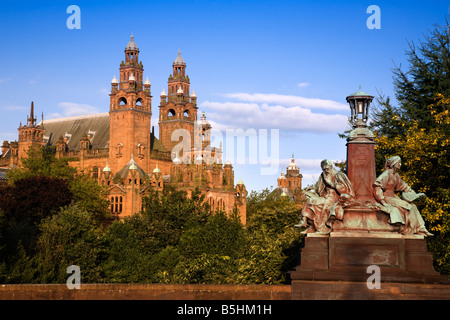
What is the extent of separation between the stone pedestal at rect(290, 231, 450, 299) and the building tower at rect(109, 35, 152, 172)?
9358cm

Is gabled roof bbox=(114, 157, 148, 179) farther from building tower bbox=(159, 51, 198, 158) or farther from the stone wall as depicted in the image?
the stone wall

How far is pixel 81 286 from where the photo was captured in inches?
997

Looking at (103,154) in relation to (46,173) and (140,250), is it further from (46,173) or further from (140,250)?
(140,250)

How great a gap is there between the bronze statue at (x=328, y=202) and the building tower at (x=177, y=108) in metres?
104

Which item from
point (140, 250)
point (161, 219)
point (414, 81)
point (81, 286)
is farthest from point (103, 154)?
point (81, 286)

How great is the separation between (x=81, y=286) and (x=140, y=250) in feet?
141

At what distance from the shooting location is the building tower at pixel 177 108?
129875 millimetres

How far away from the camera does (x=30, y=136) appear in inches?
5034

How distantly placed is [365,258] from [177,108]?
10685cm

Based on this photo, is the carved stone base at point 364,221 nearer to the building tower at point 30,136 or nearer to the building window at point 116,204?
the building window at point 116,204

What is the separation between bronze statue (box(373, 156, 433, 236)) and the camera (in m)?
25.0

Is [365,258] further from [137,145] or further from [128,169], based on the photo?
[137,145]

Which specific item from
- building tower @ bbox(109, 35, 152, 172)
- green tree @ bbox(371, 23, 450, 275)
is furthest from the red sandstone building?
green tree @ bbox(371, 23, 450, 275)

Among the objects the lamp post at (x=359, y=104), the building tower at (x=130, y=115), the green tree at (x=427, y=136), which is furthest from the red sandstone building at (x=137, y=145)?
the lamp post at (x=359, y=104)
